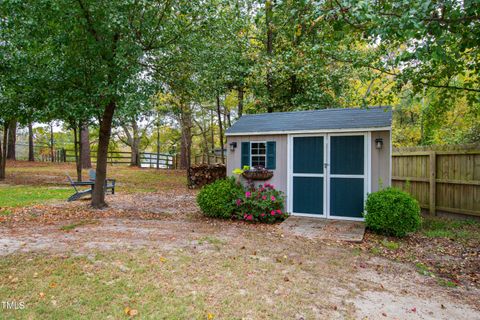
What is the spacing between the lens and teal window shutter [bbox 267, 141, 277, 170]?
694cm

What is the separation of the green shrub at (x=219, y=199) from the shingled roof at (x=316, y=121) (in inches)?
55.5

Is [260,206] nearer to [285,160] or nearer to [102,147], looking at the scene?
[285,160]

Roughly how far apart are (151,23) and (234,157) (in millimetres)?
3351

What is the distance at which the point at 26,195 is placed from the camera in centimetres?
877

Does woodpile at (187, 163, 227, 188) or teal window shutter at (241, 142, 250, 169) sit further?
woodpile at (187, 163, 227, 188)

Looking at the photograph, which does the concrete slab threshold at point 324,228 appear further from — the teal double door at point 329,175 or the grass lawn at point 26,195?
the grass lawn at point 26,195

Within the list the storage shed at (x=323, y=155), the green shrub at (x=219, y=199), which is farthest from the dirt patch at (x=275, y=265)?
the storage shed at (x=323, y=155)

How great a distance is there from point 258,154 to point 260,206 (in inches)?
54.0

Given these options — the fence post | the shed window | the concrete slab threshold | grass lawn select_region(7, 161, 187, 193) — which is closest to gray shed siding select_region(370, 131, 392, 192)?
the concrete slab threshold

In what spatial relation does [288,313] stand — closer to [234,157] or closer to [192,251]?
[192,251]

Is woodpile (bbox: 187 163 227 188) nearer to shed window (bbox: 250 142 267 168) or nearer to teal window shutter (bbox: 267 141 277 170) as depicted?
shed window (bbox: 250 142 267 168)

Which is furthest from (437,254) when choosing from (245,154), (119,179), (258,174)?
(119,179)

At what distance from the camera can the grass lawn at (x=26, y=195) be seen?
7.57 metres

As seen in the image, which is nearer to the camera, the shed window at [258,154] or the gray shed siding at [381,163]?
the gray shed siding at [381,163]
